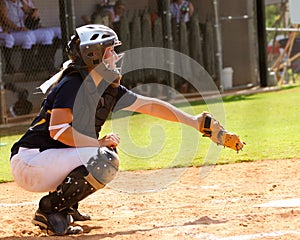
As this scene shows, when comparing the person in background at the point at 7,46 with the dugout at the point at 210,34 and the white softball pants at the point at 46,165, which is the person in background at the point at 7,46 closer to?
the dugout at the point at 210,34

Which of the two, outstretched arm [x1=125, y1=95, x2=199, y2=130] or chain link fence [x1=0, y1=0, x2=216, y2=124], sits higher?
outstretched arm [x1=125, y1=95, x2=199, y2=130]

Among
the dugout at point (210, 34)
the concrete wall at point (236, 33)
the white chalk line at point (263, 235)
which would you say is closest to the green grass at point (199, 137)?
the dugout at point (210, 34)

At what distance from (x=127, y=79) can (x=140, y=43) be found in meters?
0.85

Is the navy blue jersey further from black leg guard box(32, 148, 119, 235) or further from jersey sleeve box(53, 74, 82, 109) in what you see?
black leg guard box(32, 148, 119, 235)

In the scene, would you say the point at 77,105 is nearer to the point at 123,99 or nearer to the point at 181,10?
the point at 123,99

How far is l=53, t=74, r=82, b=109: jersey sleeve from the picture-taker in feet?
15.1

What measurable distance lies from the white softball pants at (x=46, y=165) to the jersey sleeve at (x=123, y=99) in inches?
21.6

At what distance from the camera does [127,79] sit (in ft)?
46.7

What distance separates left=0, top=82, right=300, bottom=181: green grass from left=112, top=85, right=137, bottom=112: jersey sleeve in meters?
2.83

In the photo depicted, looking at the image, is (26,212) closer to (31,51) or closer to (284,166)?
(284,166)

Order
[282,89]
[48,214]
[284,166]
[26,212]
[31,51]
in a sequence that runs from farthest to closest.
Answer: [282,89]
[31,51]
[284,166]
[26,212]
[48,214]

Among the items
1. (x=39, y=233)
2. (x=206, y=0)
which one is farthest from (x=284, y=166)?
(x=206, y=0)

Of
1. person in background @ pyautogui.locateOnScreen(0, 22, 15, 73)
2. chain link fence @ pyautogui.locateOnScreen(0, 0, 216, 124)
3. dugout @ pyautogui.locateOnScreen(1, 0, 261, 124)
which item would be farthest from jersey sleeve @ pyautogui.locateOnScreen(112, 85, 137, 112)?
person in background @ pyautogui.locateOnScreen(0, 22, 15, 73)

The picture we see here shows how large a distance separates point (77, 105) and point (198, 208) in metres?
1.36
